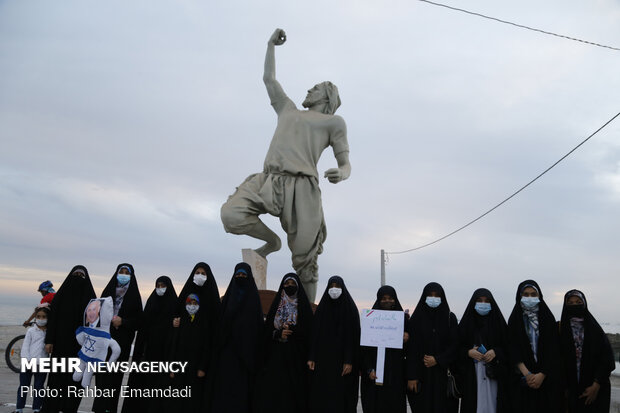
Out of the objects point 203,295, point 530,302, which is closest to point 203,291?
point 203,295

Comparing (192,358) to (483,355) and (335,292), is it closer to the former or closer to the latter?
(335,292)

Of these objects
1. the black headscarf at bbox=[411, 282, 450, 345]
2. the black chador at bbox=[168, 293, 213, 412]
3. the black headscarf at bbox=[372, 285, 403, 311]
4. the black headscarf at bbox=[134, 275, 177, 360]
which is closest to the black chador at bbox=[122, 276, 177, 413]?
the black headscarf at bbox=[134, 275, 177, 360]

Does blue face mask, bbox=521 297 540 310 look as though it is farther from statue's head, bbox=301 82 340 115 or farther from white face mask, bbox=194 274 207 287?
statue's head, bbox=301 82 340 115

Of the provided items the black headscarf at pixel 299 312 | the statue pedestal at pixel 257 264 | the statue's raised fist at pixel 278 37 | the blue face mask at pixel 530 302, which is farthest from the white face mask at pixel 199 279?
the statue's raised fist at pixel 278 37

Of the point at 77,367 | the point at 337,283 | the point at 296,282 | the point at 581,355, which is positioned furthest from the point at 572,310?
the point at 77,367

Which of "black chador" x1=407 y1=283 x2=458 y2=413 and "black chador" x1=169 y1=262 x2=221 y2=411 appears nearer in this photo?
"black chador" x1=407 y1=283 x2=458 y2=413

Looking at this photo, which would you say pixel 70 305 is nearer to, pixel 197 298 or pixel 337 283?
pixel 197 298

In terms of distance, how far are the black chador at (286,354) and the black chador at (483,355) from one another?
142 cm

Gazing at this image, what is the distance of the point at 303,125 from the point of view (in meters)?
6.48

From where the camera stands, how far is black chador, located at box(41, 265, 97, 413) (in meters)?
4.95

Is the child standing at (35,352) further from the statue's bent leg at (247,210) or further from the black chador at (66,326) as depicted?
the statue's bent leg at (247,210)

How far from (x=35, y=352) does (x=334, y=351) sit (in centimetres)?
310

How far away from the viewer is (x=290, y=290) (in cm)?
485

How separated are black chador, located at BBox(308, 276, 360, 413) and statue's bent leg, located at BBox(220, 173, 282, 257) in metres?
1.74
